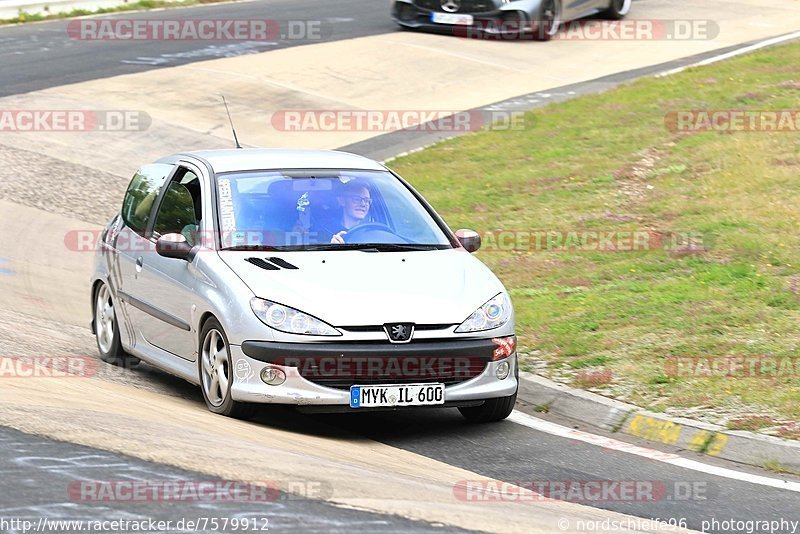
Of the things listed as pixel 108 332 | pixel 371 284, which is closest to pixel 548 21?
pixel 108 332

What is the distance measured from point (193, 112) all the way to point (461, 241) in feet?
35.7

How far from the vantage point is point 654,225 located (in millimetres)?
13328

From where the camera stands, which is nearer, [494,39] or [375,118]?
[375,118]

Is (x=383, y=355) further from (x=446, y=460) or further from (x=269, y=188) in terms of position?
(x=269, y=188)

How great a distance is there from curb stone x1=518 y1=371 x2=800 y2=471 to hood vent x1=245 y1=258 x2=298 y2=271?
1972mm

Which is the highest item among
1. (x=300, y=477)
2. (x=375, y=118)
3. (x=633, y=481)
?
(x=300, y=477)

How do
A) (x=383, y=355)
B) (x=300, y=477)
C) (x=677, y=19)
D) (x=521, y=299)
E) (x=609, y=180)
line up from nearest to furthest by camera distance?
(x=300, y=477) → (x=383, y=355) → (x=521, y=299) → (x=609, y=180) → (x=677, y=19)

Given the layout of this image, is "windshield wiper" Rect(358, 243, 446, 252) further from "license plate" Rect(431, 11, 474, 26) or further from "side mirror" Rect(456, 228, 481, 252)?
"license plate" Rect(431, 11, 474, 26)

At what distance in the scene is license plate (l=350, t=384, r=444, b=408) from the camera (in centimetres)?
786

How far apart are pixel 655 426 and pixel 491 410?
1.02m

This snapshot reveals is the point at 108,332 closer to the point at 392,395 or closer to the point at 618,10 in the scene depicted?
the point at 392,395

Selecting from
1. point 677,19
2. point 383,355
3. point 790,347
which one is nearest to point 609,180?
point 790,347

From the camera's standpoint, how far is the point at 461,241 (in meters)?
9.26

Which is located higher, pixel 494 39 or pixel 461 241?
pixel 461 241
